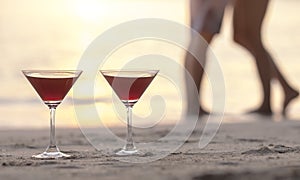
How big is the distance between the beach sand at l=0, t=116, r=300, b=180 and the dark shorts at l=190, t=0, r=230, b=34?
87 cm

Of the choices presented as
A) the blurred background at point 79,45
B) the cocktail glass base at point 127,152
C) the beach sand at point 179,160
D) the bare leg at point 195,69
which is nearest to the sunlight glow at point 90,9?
the blurred background at point 79,45

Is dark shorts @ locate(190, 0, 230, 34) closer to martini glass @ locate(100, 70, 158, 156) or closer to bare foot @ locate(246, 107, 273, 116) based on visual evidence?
bare foot @ locate(246, 107, 273, 116)

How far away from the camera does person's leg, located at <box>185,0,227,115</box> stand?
18.6 ft

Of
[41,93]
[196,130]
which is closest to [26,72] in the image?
[41,93]

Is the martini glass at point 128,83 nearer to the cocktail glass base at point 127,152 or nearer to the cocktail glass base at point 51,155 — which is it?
the cocktail glass base at point 127,152

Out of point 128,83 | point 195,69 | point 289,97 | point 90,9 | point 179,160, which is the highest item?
point 90,9

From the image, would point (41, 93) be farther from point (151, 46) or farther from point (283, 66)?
point (151, 46)

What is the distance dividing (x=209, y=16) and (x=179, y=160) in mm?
2192

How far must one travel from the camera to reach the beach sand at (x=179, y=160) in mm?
3070

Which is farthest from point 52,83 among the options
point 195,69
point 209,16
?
point 195,69

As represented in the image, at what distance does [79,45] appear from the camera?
31.3 ft

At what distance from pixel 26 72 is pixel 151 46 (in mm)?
5847

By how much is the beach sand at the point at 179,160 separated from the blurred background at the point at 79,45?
1.09 meters

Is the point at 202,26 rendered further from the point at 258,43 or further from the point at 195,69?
the point at 258,43
